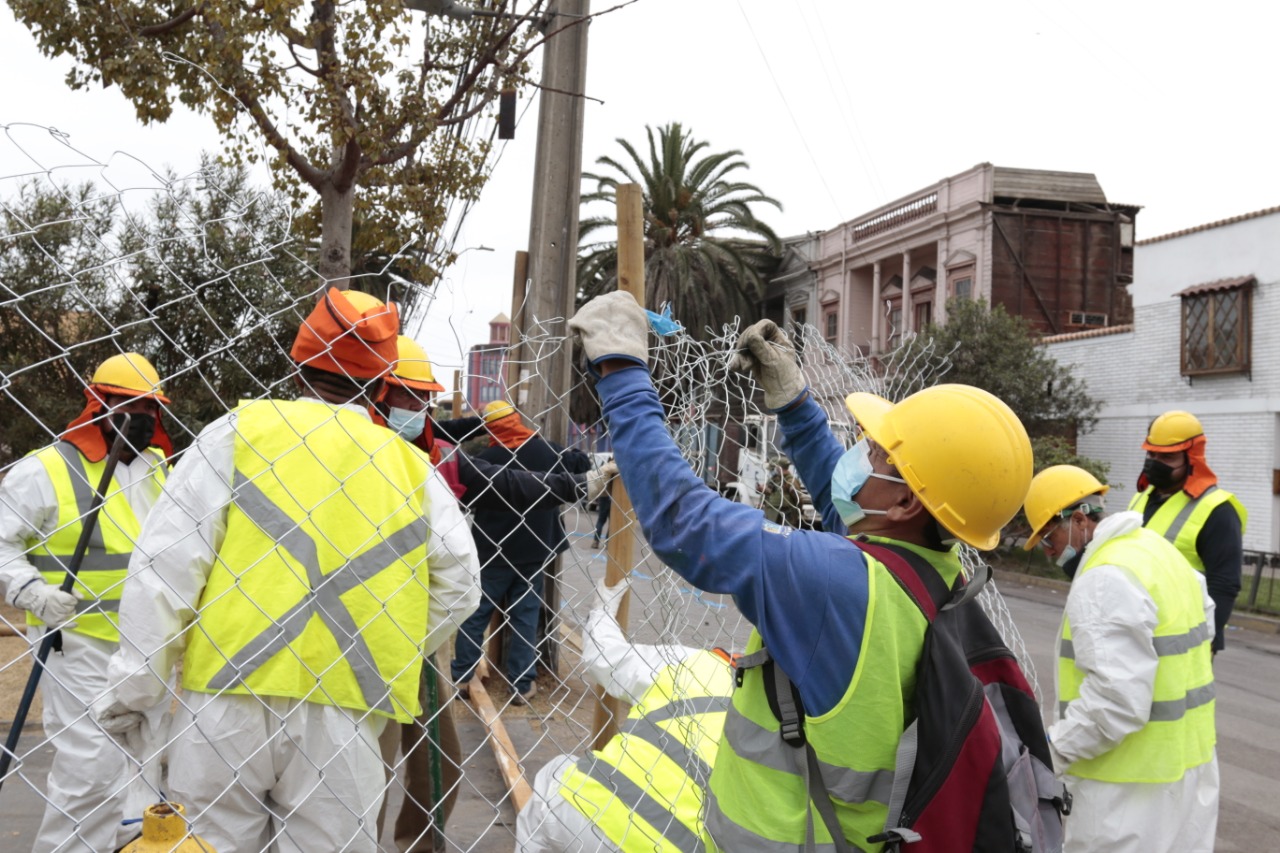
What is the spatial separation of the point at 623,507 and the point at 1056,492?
5.87 feet

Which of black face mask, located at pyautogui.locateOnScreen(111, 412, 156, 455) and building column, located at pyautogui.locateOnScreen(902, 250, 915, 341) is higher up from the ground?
building column, located at pyautogui.locateOnScreen(902, 250, 915, 341)

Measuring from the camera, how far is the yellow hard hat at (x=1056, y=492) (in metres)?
3.79

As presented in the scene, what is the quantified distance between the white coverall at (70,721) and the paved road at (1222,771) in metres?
0.16

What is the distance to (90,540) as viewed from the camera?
395cm

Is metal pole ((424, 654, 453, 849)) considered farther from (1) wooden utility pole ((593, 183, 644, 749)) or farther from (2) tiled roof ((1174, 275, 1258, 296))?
(2) tiled roof ((1174, 275, 1258, 296))

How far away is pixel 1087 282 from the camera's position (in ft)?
90.2

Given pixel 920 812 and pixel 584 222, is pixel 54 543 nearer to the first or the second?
pixel 920 812

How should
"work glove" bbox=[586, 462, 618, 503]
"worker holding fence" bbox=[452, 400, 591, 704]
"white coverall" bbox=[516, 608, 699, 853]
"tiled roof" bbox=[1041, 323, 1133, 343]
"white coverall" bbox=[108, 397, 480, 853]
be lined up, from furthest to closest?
"tiled roof" bbox=[1041, 323, 1133, 343] → "worker holding fence" bbox=[452, 400, 591, 704] → "work glove" bbox=[586, 462, 618, 503] → "white coverall" bbox=[516, 608, 699, 853] → "white coverall" bbox=[108, 397, 480, 853]

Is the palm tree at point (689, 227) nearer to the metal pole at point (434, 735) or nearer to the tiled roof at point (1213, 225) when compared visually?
the tiled roof at point (1213, 225)

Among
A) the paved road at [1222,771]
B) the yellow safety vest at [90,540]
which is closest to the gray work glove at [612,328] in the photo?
the paved road at [1222,771]

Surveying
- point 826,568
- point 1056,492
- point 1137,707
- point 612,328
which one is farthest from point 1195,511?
point 612,328

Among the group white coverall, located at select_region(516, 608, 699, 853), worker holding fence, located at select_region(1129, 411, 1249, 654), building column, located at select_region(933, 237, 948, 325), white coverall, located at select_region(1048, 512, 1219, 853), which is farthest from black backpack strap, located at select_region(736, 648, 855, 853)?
building column, located at select_region(933, 237, 948, 325)

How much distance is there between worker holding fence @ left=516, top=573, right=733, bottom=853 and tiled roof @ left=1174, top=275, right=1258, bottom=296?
19.1 metres

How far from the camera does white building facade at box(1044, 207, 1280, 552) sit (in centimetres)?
1819
